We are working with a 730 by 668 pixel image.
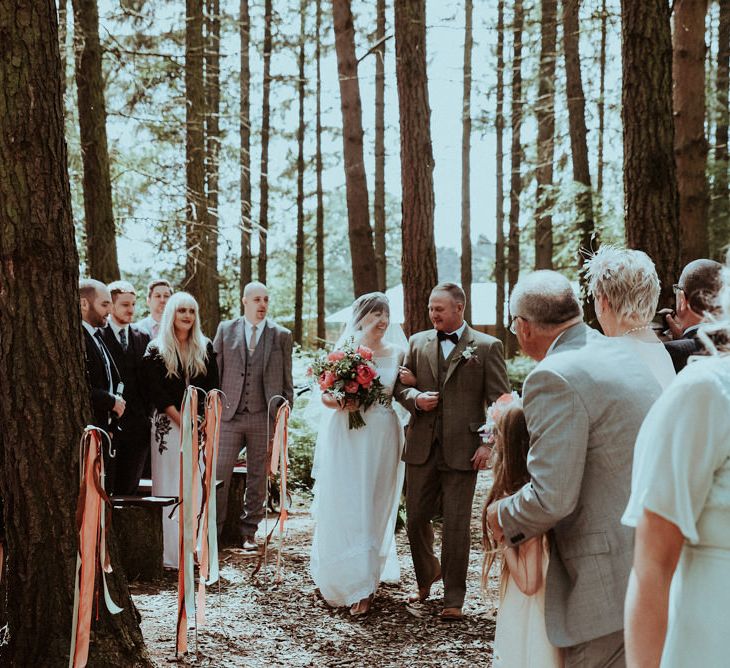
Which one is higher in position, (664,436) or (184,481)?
(664,436)

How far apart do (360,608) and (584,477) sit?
3835 millimetres

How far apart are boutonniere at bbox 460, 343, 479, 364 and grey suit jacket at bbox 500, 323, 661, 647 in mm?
3403

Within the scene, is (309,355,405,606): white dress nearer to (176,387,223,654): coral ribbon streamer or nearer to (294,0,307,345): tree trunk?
(176,387,223,654): coral ribbon streamer

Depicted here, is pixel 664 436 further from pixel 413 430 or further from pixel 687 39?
pixel 687 39

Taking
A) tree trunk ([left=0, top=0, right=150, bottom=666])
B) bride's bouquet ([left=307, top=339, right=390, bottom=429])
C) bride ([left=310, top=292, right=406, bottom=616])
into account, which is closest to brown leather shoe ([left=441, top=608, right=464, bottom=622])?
bride ([left=310, top=292, right=406, bottom=616])

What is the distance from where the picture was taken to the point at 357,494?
6.92m

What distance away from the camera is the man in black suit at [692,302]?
468 cm

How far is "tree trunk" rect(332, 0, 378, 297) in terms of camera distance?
11875mm

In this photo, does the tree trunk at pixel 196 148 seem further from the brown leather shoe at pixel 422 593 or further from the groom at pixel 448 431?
the brown leather shoe at pixel 422 593

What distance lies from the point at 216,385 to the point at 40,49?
4337 mm

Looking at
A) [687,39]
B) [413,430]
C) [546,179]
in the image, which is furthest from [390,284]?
[413,430]

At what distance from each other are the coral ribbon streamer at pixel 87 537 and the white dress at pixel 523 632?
1.86m

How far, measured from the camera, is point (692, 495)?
1690 millimetres

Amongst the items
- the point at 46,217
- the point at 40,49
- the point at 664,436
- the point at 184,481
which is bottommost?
the point at 184,481
